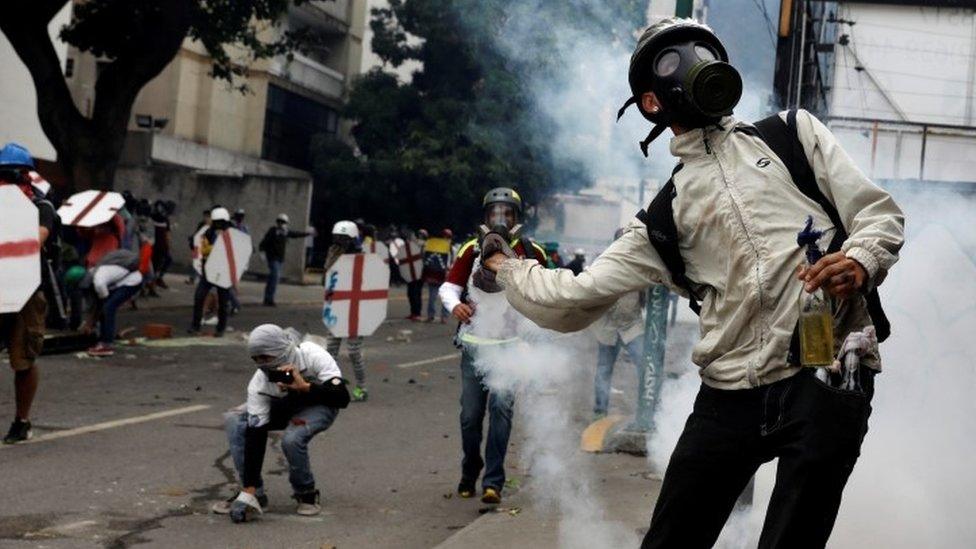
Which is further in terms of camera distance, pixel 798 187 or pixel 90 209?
pixel 90 209

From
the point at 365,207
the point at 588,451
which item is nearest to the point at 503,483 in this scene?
the point at 588,451

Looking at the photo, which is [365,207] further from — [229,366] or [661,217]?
[661,217]

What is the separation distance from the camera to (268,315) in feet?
72.6

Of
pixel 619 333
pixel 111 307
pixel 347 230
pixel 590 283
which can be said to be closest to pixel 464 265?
pixel 590 283

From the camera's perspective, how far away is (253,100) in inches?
1501

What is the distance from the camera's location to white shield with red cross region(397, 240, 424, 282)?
2430 cm

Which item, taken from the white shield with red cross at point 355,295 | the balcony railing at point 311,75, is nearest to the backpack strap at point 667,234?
the white shield with red cross at point 355,295

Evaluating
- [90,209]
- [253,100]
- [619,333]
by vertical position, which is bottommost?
[619,333]

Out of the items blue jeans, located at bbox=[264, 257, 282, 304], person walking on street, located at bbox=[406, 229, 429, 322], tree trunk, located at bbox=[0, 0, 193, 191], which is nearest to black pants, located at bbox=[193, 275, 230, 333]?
tree trunk, located at bbox=[0, 0, 193, 191]

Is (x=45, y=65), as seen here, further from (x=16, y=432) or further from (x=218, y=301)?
(x=16, y=432)

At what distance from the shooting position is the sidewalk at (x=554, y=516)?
654cm

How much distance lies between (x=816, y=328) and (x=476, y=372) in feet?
14.2

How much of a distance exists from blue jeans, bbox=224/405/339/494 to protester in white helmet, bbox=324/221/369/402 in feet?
14.9

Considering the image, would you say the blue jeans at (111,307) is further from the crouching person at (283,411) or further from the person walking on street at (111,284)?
the crouching person at (283,411)
